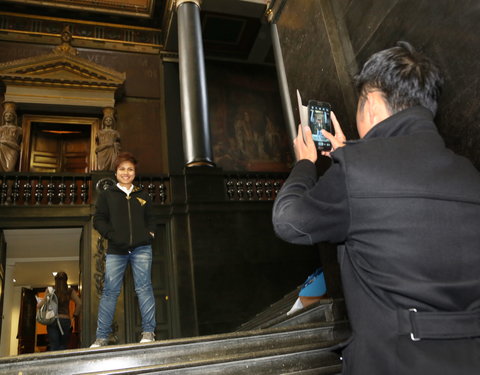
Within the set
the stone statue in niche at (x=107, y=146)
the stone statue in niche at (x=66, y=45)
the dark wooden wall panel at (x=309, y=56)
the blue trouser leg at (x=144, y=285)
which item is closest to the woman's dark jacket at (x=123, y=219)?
the blue trouser leg at (x=144, y=285)

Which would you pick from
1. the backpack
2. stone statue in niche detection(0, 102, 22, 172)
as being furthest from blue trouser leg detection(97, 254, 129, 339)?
stone statue in niche detection(0, 102, 22, 172)

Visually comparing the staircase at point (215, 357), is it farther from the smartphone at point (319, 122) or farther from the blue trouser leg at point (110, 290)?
the blue trouser leg at point (110, 290)

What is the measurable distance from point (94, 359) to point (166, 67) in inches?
426

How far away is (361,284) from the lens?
3.72ft

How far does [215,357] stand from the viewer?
257cm

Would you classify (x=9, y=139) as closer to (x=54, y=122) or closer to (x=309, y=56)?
(x=54, y=122)

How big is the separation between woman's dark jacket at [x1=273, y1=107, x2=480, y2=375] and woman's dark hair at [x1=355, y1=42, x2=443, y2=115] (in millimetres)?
142

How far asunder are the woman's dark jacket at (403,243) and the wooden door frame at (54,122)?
10337 mm

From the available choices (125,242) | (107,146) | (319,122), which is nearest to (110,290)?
(125,242)

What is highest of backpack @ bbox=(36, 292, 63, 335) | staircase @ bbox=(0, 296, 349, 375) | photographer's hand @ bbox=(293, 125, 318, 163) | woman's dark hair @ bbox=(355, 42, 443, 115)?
backpack @ bbox=(36, 292, 63, 335)

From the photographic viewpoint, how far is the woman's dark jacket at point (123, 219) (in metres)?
4.14

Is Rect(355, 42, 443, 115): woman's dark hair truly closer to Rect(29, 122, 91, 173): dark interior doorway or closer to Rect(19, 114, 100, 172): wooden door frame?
Rect(19, 114, 100, 172): wooden door frame

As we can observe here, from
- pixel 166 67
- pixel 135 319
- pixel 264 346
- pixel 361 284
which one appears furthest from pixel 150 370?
pixel 166 67

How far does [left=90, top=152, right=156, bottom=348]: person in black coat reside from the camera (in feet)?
13.2
